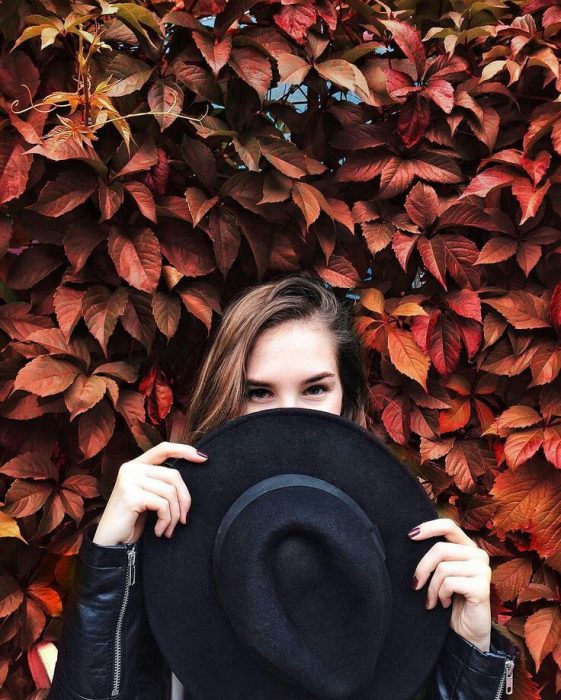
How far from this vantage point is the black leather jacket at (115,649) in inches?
48.4

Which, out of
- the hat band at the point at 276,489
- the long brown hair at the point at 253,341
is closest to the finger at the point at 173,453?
the hat band at the point at 276,489

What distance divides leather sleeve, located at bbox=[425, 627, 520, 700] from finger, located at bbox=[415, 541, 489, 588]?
0.52 feet

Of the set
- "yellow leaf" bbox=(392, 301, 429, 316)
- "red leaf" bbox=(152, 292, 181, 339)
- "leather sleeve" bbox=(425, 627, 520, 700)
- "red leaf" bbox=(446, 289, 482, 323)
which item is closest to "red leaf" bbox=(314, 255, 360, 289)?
"yellow leaf" bbox=(392, 301, 429, 316)

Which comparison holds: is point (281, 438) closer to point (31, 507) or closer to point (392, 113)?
point (31, 507)

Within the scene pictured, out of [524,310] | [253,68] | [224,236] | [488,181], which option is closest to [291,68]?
[253,68]

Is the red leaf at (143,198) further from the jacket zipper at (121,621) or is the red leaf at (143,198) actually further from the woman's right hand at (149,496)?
the jacket zipper at (121,621)

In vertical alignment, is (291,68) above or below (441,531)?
above

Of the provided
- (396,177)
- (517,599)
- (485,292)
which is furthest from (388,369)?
(517,599)

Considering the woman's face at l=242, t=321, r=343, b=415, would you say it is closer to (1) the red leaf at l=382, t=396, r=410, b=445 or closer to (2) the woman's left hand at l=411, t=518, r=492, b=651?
(1) the red leaf at l=382, t=396, r=410, b=445

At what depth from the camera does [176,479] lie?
46.9 inches

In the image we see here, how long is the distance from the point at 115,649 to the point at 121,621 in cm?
5

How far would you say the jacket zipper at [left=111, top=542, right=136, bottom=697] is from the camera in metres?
1.25

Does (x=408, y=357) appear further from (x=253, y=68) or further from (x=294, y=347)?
(x=253, y=68)

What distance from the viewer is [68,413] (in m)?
1.55
